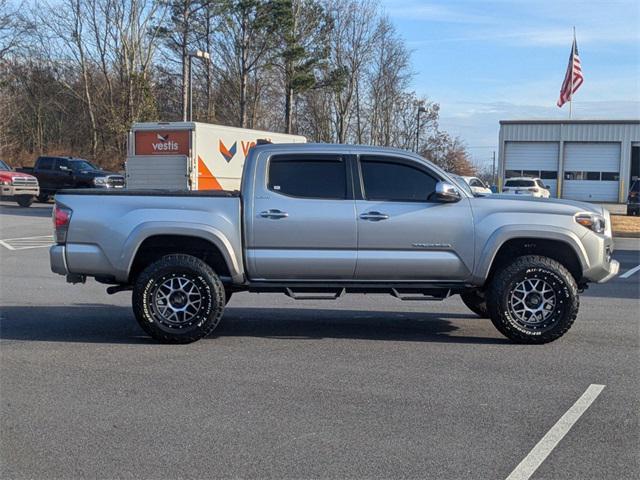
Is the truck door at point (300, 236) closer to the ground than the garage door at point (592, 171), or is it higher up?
closer to the ground

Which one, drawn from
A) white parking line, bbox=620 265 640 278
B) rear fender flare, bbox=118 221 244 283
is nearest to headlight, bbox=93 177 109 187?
white parking line, bbox=620 265 640 278

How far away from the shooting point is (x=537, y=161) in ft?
187

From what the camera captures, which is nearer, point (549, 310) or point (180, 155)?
point (549, 310)

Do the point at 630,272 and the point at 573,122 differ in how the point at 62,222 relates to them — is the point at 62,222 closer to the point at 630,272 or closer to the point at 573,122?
the point at 630,272

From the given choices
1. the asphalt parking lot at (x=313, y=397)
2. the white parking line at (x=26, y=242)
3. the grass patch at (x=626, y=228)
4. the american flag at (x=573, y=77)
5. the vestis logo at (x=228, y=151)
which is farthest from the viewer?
the american flag at (x=573, y=77)

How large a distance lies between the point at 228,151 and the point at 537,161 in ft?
127

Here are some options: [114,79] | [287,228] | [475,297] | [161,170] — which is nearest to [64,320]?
[287,228]

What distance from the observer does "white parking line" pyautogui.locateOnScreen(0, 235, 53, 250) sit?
1724 cm

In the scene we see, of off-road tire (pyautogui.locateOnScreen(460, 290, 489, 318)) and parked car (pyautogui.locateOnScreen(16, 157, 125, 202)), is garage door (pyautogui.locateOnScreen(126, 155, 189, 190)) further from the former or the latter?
off-road tire (pyautogui.locateOnScreen(460, 290, 489, 318))

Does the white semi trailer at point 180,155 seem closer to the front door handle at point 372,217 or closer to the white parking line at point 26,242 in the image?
the white parking line at point 26,242

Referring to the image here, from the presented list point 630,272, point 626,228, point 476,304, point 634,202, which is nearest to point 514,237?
point 476,304

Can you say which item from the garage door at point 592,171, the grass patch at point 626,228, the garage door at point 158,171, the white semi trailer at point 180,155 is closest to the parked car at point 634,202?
the grass patch at point 626,228

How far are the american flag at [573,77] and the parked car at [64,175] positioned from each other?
23207 mm

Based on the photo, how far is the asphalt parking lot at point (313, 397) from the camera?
14.9ft
